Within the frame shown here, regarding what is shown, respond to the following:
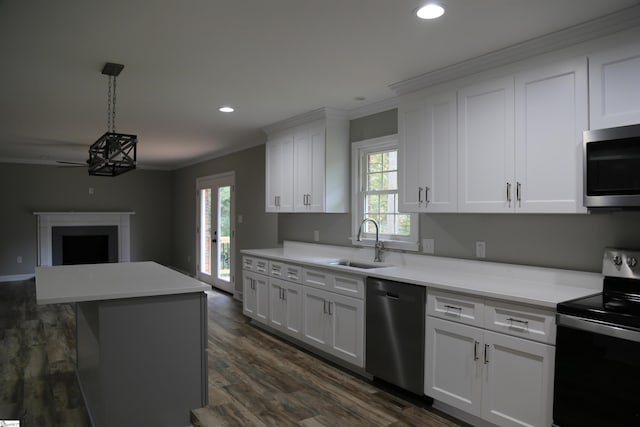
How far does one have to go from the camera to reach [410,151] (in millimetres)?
3285

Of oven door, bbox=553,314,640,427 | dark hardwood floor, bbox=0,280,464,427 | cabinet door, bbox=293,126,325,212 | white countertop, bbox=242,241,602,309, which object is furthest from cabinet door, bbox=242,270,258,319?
oven door, bbox=553,314,640,427

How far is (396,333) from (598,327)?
1.32m

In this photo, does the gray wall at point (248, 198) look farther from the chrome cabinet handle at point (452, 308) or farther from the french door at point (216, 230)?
the chrome cabinet handle at point (452, 308)

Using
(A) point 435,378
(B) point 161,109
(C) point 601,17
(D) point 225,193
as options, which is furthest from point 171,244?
(C) point 601,17

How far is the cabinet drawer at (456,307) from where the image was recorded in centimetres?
252

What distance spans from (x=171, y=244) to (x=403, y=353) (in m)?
7.78

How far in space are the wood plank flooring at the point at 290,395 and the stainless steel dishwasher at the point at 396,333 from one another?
6.4 inches

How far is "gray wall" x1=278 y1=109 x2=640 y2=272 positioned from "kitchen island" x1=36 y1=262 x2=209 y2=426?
1.93 m

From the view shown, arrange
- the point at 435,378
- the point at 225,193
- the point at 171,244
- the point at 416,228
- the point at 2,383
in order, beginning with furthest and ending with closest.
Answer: the point at 171,244, the point at 225,193, the point at 416,228, the point at 2,383, the point at 435,378

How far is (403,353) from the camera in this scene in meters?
2.96

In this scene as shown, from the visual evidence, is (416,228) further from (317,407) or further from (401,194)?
(317,407)

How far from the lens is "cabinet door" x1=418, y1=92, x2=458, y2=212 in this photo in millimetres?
2994

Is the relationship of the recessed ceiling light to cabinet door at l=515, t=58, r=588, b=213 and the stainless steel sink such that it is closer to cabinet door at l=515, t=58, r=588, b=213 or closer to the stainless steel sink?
cabinet door at l=515, t=58, r=588, b=213

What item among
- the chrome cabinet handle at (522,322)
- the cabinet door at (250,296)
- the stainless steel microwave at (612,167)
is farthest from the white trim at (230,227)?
the stainless steel microwave at (612,167)
